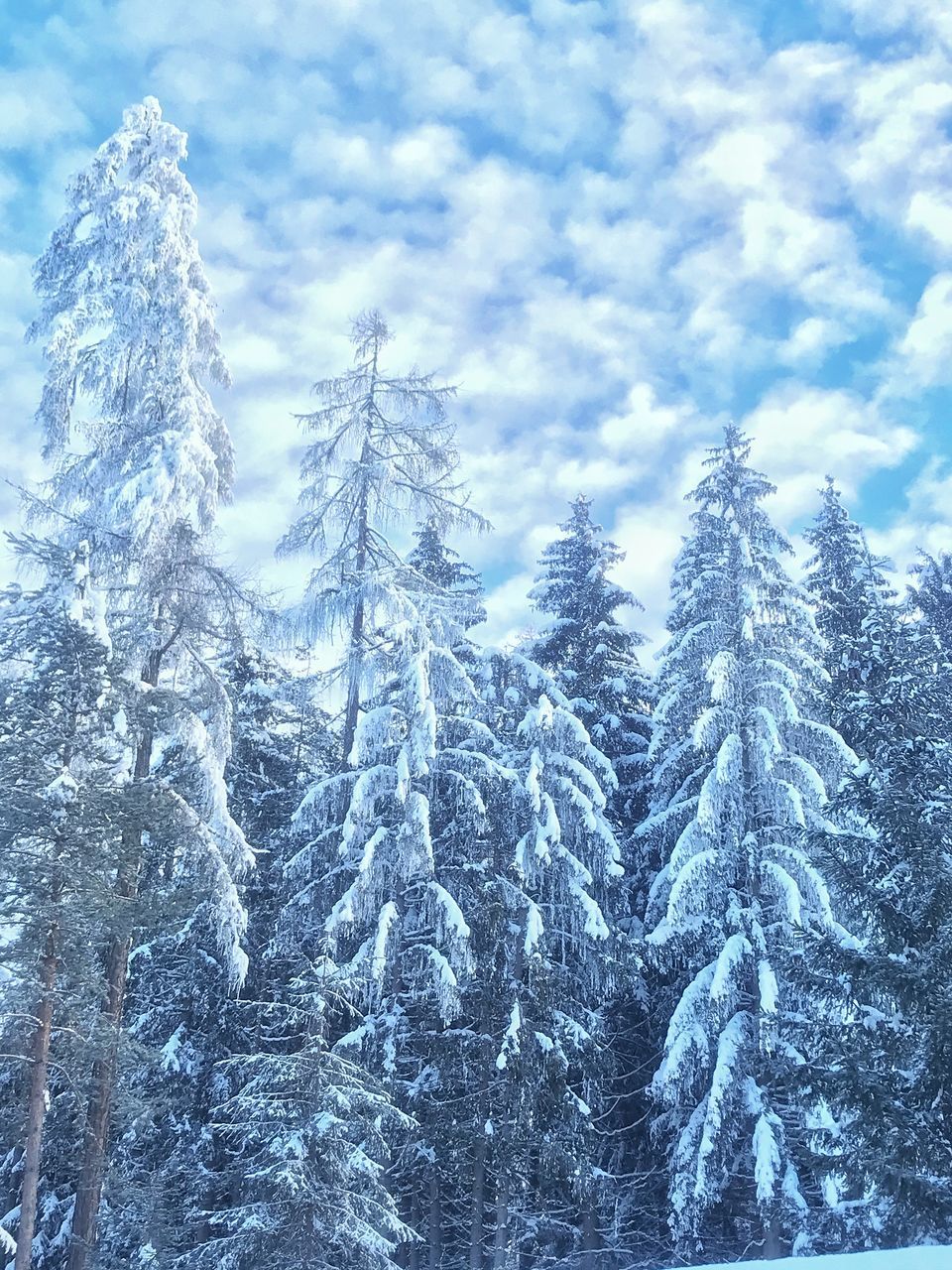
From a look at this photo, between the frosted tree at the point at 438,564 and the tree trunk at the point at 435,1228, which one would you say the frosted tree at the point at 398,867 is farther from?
the frosted tree at the point at 438,564

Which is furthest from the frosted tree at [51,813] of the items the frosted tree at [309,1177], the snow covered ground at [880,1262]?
the snow covered ground at [880,1262]

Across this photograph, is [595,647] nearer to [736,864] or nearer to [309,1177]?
[736,864]

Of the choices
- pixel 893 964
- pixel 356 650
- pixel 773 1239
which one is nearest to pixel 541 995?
pixel 773 1239


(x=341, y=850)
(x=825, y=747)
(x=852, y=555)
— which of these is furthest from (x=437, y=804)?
(x=852, y=555)

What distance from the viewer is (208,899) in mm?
14422

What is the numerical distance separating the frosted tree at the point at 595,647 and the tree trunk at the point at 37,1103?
12.5 m

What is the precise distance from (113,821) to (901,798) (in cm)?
1045

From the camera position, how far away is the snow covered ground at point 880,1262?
198 inches

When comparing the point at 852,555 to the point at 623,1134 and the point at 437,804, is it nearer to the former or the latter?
the point at 437,804

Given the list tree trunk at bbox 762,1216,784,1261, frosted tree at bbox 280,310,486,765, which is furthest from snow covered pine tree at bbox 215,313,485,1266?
tree trunk at bbox 762,1216,784,1261

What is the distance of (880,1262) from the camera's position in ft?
17.2

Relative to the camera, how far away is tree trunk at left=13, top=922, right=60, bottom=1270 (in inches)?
445

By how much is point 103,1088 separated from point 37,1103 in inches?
52.5

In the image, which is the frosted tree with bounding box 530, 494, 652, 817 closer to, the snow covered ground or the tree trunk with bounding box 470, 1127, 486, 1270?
the tree trunk with bounding box 470, 1127, 486, 1270
